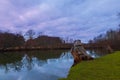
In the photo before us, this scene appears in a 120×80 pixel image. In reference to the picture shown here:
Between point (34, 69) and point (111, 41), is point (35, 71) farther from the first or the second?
point (111, 41)

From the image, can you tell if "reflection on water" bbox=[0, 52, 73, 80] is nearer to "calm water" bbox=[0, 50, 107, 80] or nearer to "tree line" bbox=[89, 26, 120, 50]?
"calm water" bbox=[0, 50, 107, 80]

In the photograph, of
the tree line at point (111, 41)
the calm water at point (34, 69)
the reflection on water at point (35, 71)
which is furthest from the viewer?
the tree line at point (111, 41)

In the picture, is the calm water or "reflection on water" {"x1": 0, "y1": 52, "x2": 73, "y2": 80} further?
the calm water

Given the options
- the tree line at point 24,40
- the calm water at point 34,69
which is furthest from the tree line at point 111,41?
the calm water at point 34,69

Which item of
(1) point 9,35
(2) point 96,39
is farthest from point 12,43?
(2) point 96,39

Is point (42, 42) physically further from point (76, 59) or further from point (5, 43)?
point (76, 59)

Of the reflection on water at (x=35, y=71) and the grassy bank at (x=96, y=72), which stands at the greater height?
the grassy bank at (x=96, y=72)

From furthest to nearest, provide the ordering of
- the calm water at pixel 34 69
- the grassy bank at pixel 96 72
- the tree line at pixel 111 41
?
the tree line at pixel 111 41 → the calm water at pixel 34 69 → the grassy bank at pixel 96 72

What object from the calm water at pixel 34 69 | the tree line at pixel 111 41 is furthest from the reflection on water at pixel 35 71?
the tree line at pixel 111 41

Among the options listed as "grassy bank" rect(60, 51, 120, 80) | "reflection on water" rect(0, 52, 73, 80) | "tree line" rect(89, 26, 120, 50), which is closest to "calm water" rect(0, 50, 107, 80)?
"reflection on water" rect(0, 52, 73, 80)

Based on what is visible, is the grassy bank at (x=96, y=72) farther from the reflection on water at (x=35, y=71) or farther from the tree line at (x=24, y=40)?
the tree line at (x=24, y=40)

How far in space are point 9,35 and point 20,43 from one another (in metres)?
5.14

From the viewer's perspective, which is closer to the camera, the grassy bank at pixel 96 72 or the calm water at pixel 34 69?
the grassy bank at pixel 96 72

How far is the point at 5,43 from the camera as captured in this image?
81000 mm
